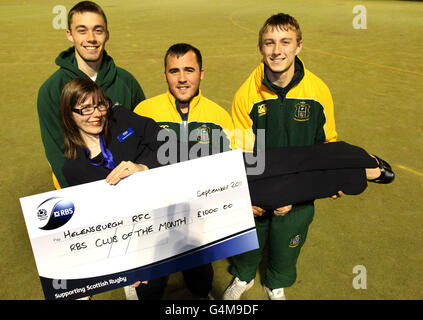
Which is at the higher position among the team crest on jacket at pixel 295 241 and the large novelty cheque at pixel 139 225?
the large novelty cheque at pixel 139 225

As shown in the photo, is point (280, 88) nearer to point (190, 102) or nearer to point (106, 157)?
point (190, 102)

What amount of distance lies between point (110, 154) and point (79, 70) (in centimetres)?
93

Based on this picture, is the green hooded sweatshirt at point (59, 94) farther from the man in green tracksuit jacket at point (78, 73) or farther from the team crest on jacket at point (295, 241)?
the team crest on jacket at point (295, 241)

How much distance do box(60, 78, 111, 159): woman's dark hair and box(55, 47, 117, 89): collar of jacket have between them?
2.05 ft

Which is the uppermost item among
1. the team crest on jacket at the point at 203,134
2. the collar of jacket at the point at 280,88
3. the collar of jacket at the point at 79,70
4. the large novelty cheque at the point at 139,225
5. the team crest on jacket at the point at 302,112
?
the collar of jacket at the point at 79,70

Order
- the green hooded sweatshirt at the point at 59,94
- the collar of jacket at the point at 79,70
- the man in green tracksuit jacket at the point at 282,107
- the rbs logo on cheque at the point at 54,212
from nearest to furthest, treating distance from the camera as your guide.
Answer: the rbs logo on cheque at the point at 54,212
the man in green tracksuit jacket at the point at 282,107
the green hooded sweatshirt at the point at 59,94
the collar of jacket at the point at 79,70

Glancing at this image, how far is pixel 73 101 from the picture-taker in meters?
1.98

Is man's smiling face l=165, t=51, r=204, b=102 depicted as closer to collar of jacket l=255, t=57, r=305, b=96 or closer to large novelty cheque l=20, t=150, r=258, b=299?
collar of jacket l=255, t=57, r=305, b=96

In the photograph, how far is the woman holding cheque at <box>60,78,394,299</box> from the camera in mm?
1979

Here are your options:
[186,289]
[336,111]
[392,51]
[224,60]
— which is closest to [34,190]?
[186,289]

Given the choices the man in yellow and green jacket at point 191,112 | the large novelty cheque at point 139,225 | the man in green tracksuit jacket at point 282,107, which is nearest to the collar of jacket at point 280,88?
the man in green tracksuit jacket at point 282,107

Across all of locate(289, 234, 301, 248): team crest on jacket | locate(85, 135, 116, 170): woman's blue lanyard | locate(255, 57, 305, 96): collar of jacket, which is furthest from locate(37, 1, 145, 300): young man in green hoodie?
locate(289, 234, 301, 248): team crest on jacket

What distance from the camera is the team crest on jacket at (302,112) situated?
2377 mm

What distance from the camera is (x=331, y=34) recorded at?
535 inches
